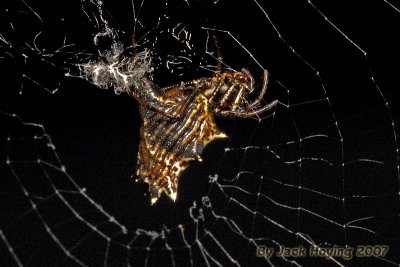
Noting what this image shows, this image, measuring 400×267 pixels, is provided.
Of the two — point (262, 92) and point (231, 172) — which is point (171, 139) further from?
point (231, 172)

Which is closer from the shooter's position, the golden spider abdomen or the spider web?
the golden spider abdomen

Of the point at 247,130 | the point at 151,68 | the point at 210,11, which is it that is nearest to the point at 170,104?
the point at 151,68

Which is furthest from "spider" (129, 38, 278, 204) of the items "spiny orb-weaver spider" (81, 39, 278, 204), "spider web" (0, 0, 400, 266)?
"spider web" (0, 0, 400, 266)

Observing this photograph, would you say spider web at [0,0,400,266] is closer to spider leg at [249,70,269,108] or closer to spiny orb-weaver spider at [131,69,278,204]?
spider leg at [249,70,269,108]

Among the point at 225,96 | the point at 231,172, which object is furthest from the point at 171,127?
the point at 231,172

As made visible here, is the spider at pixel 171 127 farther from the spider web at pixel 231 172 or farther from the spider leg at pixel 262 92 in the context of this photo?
the spider web at pixel 231 172

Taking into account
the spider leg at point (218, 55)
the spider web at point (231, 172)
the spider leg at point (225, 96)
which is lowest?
the spider web at point (231, 172)

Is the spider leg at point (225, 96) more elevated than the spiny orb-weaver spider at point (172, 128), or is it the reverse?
the spider leg at point (225, 96)

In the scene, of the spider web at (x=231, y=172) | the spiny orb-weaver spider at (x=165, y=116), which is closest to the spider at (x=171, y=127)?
the spiny orb-weaver spider at (x=165, y=116)
